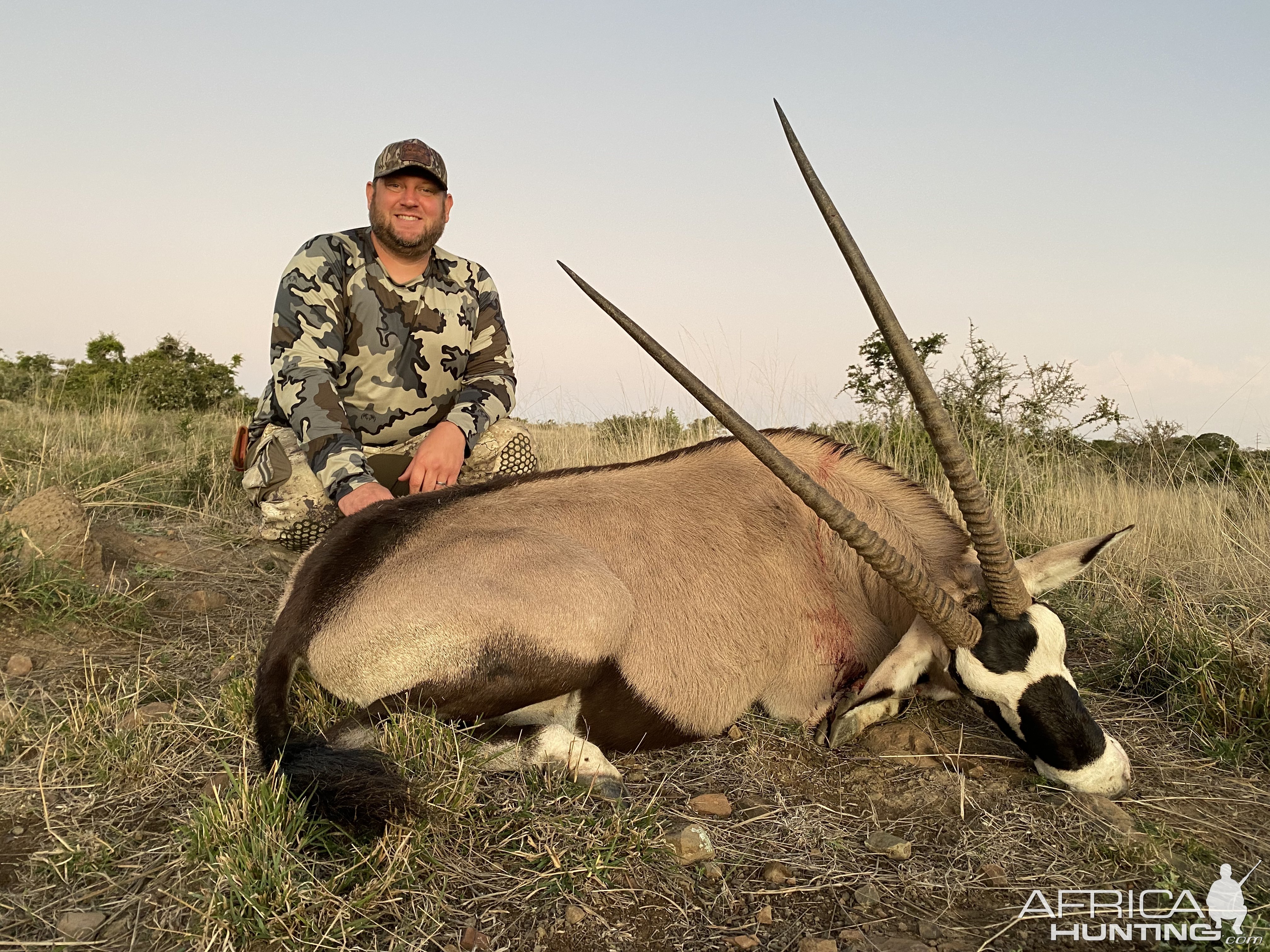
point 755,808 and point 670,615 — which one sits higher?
point 670,615

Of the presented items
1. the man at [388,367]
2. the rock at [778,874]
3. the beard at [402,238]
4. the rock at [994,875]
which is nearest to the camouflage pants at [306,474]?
the man at [388,367]

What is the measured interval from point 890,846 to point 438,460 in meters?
2.94

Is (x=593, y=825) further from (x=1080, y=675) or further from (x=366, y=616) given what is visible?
(x=1080, y=675)

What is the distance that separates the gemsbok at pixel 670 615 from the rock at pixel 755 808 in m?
0.42

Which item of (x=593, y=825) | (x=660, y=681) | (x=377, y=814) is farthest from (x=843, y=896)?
(x=377, y=814)

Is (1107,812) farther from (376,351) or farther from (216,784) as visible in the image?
(376,351)

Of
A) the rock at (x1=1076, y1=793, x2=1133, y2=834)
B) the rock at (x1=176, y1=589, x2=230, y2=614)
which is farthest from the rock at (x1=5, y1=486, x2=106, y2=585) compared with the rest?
the rock at (x1=1076, y1=793, x2=1133, y2=834)

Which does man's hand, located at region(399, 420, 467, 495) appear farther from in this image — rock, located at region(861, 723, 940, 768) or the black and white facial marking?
the black and white facial marking

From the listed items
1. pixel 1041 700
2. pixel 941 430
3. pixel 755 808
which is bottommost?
pixel 755 808

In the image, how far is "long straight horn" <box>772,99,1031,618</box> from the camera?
2.56 metres

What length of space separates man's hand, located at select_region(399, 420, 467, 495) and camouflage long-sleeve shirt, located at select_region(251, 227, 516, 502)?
15cm

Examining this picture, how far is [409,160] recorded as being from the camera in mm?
4742

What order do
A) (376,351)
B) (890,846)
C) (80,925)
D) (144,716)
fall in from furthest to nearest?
(376,351) → (144,716) → (890,846) → (80,925)

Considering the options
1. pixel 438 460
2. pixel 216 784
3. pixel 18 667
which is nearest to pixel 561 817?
pixel 216 784
